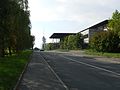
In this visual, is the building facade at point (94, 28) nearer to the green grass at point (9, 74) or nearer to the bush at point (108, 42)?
the bush at point (108, 42)

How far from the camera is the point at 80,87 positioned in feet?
52.1

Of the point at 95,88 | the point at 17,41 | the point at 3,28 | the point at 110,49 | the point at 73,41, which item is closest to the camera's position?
the point at 95,88

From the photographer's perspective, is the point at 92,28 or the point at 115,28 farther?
the point at 92,28

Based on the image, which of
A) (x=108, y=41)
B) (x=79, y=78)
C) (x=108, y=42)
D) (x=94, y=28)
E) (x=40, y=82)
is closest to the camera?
(x=40, y=82)

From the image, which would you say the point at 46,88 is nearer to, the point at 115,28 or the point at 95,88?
the point at 95,88

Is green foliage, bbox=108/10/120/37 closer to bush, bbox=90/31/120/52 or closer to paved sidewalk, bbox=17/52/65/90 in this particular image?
bush, bbox=90/31/120/52

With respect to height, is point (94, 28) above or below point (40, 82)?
above

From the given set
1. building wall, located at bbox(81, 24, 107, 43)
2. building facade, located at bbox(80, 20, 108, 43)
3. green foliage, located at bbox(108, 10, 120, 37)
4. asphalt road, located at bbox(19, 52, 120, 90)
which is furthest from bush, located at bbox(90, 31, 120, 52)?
building facade, located at bbox(80, 20, 108, 43)

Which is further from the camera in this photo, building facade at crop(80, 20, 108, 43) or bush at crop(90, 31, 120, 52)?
building facade at crop(80, 20, 108, 43)

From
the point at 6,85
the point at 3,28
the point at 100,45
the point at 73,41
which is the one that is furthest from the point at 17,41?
the point at 73,41

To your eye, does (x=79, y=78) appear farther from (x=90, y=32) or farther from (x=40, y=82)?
(x=90, y=32)

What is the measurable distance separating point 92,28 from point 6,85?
13390 centimetres

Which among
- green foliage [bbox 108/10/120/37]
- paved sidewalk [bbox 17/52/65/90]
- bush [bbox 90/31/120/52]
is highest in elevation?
green foliage [bbox 108/10/120/37]

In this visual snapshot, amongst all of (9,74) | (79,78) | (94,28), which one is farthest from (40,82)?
(94,28)
